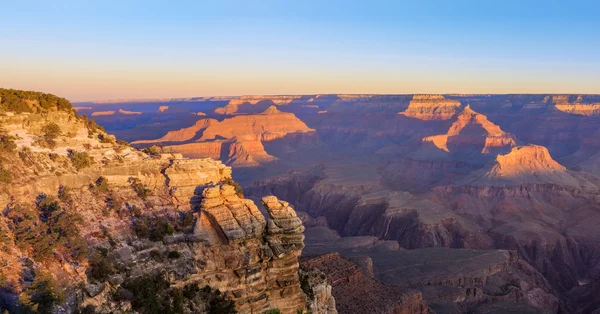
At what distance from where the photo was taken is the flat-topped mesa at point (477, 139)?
580ft

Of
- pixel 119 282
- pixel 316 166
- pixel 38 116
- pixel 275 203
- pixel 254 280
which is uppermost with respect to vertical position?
pixel 38 116

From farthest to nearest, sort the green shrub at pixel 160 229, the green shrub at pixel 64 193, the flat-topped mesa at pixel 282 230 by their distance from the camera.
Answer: the flat-topped mesa at pixel 282 230 < the green shrub at pixel 160 229 < the green shrub at pixel 64 193

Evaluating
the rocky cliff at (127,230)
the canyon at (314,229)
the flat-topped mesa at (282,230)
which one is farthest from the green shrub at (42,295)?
the flat-topped mesa at (282,230)

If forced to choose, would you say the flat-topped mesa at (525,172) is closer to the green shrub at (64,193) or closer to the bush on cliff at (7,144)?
the green shrub at (64,193)

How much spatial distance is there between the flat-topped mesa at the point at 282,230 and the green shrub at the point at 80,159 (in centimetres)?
966

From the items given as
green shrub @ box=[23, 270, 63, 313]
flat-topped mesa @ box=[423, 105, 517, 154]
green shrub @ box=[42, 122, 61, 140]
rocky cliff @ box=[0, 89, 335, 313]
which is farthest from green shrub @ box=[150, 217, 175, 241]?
flat-topped mesa @ box=[423, 105, 517, 154]

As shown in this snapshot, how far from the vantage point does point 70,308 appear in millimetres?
17484

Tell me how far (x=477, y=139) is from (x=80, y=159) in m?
180

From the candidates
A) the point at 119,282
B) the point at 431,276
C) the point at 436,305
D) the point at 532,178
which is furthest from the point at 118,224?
the point at 532,178

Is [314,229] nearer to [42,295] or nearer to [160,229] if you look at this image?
[160,229]

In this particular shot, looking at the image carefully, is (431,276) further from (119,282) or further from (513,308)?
(119,282)

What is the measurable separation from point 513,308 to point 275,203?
144ft

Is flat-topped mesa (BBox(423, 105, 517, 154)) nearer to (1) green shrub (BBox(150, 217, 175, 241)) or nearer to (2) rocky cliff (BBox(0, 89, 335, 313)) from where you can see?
(2) rocky cliff (BBox(0, 89, 335, 313))

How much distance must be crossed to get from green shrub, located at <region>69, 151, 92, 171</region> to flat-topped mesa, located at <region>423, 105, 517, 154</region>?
6677 inches
